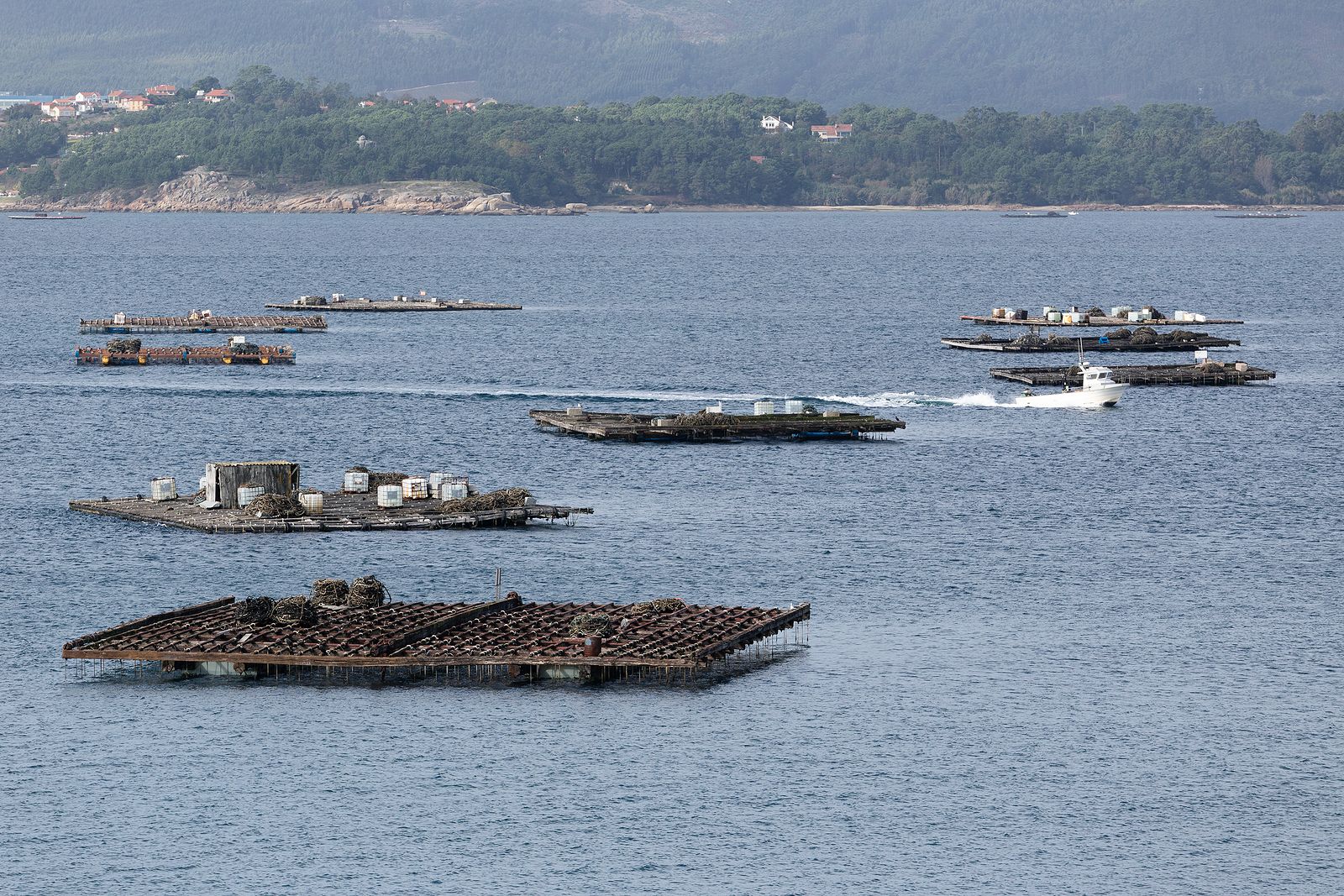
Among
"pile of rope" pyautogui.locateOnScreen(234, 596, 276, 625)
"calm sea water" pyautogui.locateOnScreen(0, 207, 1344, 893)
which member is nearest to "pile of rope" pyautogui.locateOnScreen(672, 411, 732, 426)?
"calm sea water" pyautogui.locateOnScreen(0, 207, 1344, 893)

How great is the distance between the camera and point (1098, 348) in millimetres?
197000

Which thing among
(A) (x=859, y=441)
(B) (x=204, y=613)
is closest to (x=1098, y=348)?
(A) (x=859, y=441)

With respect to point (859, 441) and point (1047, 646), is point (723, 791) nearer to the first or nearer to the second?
point (1047, 646)

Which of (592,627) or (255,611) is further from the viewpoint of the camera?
(255,611)

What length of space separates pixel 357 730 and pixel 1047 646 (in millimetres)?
28193

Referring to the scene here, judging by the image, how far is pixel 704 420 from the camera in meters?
135

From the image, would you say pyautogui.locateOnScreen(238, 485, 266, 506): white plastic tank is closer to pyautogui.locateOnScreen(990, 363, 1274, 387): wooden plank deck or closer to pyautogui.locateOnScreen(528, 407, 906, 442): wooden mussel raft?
pyautogui.locateOnScreen(528, 407, 906, 442): wooden mussel raft

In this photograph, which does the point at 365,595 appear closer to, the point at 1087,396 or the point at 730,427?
the point at 730,427

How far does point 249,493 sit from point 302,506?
12.9 feet

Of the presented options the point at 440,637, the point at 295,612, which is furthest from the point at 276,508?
the point at 440,637

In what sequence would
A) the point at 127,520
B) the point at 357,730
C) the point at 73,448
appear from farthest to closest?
1. the point at 73,448
2. the point at 127,520
3. the point at 357,730

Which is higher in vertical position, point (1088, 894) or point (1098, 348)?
point (1098, 348)

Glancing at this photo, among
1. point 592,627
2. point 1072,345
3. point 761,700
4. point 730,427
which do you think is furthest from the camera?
point 1072,345

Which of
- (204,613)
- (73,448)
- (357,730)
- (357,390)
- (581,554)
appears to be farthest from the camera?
(357,390)
